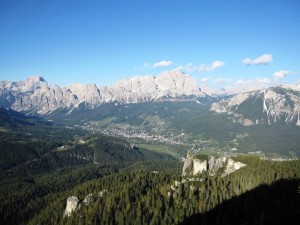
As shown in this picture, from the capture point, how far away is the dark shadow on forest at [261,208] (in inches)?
4894

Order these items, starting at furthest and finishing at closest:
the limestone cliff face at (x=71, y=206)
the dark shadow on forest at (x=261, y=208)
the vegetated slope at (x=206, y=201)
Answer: the limestone cliff face at (x=71, y=206), the vegetated slope at (x=206, y=201), the dark shadow on forest at (x=261, y=208)

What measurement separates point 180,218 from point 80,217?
173 feet

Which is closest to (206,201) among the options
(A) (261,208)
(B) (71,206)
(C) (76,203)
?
(A) (261,208)

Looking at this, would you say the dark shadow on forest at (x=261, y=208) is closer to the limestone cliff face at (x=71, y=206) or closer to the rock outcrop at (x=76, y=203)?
the rock outcrop at (x=76, y=203)

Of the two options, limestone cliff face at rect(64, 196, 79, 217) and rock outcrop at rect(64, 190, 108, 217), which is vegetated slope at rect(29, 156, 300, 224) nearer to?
rock outcrop at rect(64, 190, 108, 217)

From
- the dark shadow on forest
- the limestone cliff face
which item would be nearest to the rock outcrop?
the limestone cliff face

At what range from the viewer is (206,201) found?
16200 centimetres

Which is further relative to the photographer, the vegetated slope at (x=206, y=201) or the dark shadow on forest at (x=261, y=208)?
the vegetated slope at (x=206, y=201)

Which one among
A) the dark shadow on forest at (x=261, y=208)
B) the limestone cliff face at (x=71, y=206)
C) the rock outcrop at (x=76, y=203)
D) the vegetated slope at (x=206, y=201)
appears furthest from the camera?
the limestone cliff face at (x=71, y=206)

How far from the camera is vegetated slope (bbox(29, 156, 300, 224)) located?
139 metres

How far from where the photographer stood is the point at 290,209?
12694cm

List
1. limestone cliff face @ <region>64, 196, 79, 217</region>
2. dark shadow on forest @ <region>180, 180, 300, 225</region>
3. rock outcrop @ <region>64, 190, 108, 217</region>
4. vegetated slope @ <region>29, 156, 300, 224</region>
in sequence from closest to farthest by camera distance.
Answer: dark shadow on forest @ <region>180, 180, 300, 225</region>
vegetated slope @ <region>29, 156, 300, 224</region>
rock outcrop @ <region>64, 190, 108, 217</region>
limestone cliff face @ <region>64, 196, 79, 217</region>

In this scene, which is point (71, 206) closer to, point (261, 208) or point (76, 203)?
point (76, 203)

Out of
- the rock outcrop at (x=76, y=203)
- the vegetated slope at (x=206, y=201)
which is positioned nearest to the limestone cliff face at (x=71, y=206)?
the rock outcrop at (x=76, y=203)
